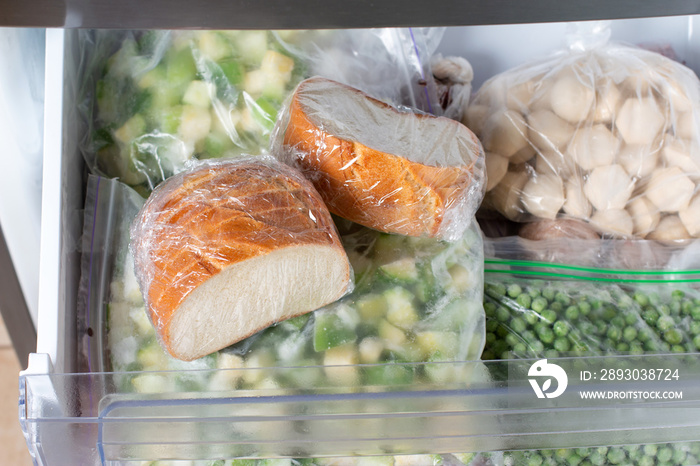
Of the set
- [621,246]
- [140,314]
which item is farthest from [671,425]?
[140,314]

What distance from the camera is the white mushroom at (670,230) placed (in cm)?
97

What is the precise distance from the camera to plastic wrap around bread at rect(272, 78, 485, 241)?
70 centimetres

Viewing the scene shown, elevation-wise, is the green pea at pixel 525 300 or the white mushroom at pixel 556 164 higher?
the white mushroom at pixel 556 164

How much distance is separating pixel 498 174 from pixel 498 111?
4.6 inches

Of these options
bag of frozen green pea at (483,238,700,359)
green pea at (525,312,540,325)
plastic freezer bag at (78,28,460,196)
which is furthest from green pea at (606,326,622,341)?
plastic freezer bag at (78,28,460,196)

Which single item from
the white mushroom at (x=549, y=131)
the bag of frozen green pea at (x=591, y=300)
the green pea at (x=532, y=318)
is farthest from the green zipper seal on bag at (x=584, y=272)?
the white mushroom at (x=549, y=131)

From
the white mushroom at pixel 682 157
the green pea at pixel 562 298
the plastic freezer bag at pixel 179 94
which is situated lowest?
the green pea at pixel 562 298

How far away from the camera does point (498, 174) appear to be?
98cm

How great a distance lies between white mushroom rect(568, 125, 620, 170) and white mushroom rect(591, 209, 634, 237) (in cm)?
8

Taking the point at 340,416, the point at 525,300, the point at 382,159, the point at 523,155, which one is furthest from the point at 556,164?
the point at 340,416

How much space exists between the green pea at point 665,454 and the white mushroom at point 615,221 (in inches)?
14.6

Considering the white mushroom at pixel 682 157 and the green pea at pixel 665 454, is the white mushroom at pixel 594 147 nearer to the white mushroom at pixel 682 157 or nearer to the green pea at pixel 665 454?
the white mushroom at pixel 682 157

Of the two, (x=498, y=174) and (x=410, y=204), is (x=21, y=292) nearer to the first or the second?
(x=410, y=204)

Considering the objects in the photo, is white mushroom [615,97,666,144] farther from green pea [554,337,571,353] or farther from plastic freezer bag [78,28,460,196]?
plastic freezer bag [78,28,460,196]
